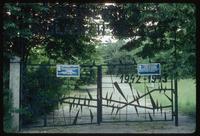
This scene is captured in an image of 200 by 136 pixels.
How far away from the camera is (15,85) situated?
1118 centimetres

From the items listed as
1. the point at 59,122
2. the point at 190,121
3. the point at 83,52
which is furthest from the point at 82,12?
the point at 190,121

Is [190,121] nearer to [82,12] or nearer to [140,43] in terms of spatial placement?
[140,43]

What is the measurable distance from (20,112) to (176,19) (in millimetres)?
5089

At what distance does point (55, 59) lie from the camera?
47.0ft

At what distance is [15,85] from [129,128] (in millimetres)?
3480

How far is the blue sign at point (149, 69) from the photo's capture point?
11.9m

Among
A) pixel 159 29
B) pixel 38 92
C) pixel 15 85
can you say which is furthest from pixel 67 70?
pixel 159 29

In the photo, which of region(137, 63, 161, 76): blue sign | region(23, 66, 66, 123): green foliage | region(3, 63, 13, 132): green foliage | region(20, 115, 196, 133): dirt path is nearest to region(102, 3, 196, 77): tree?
region(137, 63, 161, 76): blue sign

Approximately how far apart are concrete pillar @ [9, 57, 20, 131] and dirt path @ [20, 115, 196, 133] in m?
0.36

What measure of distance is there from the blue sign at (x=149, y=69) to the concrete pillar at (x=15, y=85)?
3531mm

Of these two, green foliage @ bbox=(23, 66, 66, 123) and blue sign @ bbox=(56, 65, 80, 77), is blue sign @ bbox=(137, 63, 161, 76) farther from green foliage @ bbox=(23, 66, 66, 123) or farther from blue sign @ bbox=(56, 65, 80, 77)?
green foliage @ bbox=(23, 66, 66, 123)

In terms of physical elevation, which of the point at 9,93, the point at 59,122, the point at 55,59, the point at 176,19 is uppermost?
the point at 176,19

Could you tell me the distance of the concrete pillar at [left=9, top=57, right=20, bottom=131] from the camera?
36.4ft

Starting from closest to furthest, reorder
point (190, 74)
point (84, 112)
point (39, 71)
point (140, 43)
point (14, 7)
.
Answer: point (14, 7) → point (190, 74) → point (39, 71) → point (140, 43) → point (84, 112)
